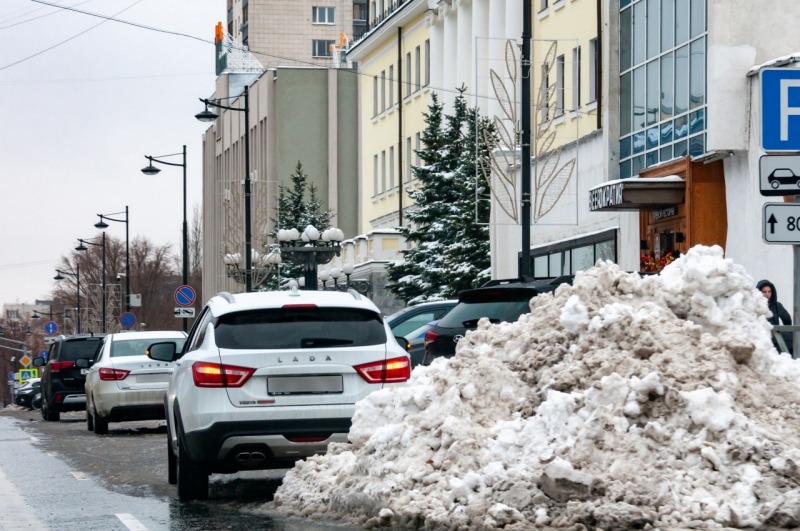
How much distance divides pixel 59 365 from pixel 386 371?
20.5 meters

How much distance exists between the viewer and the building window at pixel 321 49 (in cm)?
10925

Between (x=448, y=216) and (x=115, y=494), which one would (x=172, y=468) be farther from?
(x=448, y=216)

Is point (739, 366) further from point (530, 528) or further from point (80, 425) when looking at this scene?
point (80, 425)

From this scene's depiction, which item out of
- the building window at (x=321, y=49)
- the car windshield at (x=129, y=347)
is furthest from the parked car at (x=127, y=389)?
the building window at (x=321, y=49)

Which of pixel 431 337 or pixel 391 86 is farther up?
pixel 391 86

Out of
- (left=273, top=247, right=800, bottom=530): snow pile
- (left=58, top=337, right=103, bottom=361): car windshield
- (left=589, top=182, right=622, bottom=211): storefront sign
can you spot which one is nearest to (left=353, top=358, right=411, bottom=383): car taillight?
(left=273, top=247, right=800, bottom=530): snow pile

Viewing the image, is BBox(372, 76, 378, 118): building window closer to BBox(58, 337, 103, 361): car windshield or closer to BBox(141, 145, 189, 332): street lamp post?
BBox(141, 145, 189, 332): street lamp post

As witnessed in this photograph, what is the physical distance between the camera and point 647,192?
28812mm

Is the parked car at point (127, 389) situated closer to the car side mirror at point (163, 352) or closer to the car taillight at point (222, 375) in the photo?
the car side mirror at point (163, 352)

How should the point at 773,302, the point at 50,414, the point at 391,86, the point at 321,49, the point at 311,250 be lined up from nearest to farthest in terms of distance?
1. the point at 773,302
2. the point at 50,414
3. the point at 311,250
4. the point at 391,86
5. the point at 321,49

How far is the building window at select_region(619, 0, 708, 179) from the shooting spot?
27.9 metres

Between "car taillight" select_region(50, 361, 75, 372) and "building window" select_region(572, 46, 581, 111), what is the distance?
47.4ft

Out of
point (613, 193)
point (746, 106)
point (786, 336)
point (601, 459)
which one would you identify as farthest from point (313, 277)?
point (601, 459)

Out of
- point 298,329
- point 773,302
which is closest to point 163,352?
point 298,329
